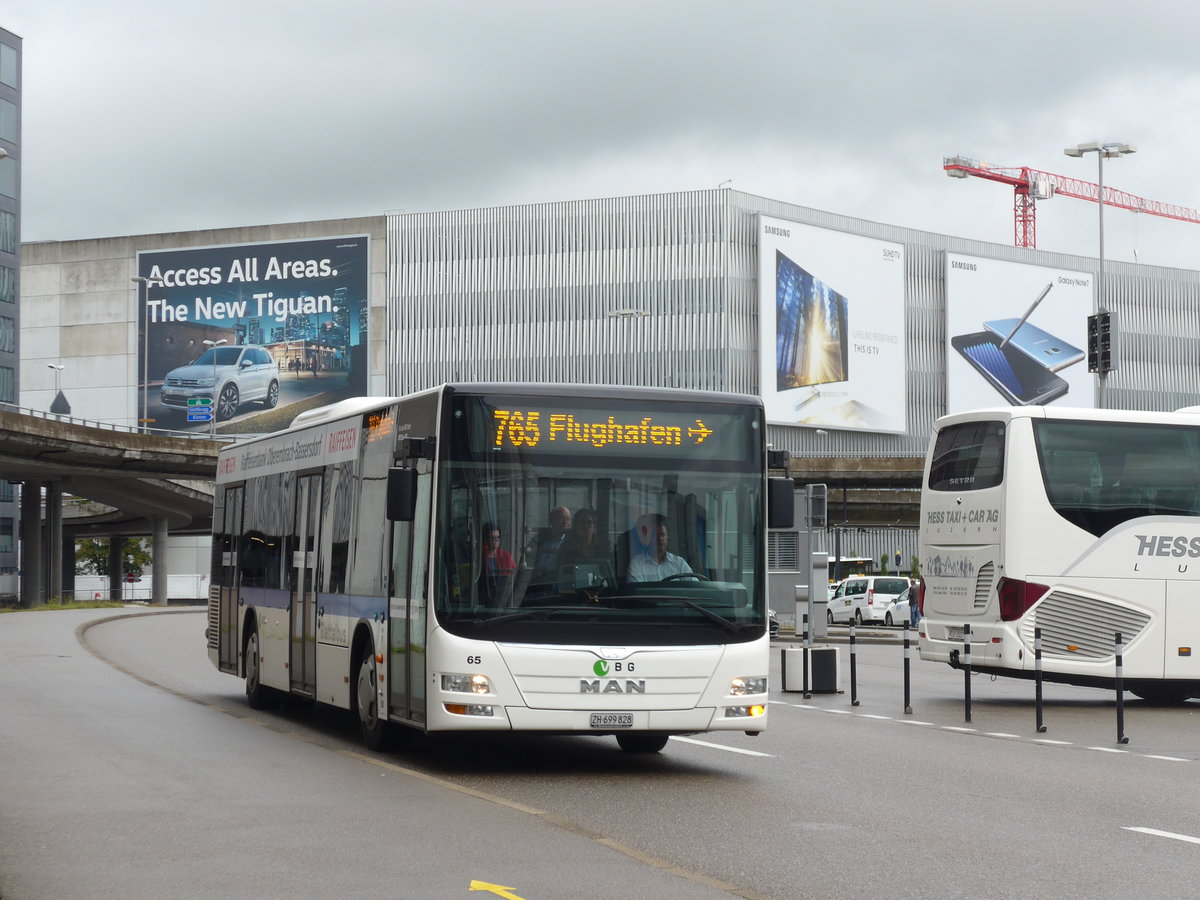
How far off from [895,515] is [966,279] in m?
23.0

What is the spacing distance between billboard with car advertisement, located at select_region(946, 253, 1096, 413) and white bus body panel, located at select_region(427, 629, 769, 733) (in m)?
98.5

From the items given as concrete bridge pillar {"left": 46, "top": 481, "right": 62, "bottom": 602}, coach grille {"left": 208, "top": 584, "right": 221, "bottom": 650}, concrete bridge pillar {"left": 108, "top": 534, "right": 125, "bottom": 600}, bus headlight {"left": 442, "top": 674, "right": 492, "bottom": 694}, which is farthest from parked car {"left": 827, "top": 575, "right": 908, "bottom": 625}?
concrete bridge pillar {"left": 108, "top": 534, "right": 125, "bottom": 600}

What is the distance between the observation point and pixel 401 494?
43.3 feet

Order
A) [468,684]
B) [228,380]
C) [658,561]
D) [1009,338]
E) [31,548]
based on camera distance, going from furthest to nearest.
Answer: [228,380]
[1009,338]
[31,548]
[658,561]
[468,684]

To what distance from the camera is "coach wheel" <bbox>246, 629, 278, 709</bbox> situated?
63.4 ft

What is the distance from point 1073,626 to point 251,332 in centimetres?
9571

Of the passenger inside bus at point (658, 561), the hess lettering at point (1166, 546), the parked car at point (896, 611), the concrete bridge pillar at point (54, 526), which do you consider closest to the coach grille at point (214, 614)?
the passenger inside bus at point (658, 561)

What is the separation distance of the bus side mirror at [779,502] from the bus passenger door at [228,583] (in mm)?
8707

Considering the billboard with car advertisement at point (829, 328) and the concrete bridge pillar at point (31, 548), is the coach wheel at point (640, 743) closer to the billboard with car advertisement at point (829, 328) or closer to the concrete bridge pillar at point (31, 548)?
the concrete bridge pillar at point (31, 548)

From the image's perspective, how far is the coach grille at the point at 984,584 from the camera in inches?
822

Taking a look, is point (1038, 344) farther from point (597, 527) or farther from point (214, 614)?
point (597, 527)

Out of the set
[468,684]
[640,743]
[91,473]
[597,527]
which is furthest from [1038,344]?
[468,684]

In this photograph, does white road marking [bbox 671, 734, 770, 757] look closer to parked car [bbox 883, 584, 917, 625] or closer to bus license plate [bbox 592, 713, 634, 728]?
bus license plate [bbox 592, 713, 634, 728]

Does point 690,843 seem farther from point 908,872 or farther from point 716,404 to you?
point 716,404
